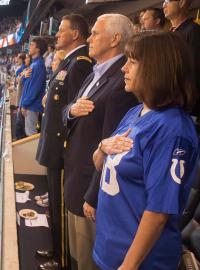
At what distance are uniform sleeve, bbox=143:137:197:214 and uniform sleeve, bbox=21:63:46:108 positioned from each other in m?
A: 3.57

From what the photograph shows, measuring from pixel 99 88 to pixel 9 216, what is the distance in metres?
0.77

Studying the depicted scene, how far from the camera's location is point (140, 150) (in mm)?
1199

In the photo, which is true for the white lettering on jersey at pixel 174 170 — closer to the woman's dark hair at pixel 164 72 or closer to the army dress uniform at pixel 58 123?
the woman's dark hair at pixel 164 72

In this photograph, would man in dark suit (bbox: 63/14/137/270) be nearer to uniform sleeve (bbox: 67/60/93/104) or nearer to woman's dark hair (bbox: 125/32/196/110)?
uniform sleeve (bbox: 67/60/93/104)

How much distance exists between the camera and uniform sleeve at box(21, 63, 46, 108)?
181 inches

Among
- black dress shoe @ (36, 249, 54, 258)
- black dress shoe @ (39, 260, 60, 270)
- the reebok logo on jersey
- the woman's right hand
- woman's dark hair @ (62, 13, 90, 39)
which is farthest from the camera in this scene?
woman's dark hair @ (62, 13, 90, 39)

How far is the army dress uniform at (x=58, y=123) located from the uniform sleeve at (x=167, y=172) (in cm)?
110

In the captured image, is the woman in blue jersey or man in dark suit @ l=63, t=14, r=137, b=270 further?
man in dark suit @ l=63, t=14, r=137, b=270

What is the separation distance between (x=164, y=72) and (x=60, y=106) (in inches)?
46.7

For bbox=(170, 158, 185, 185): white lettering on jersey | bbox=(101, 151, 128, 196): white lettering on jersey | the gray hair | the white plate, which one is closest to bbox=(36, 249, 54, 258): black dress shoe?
the white plate

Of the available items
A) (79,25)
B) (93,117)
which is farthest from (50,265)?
(79,25)

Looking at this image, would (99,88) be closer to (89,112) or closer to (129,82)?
(89,112)

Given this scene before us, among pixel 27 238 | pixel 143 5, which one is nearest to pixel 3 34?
pixel 143 5

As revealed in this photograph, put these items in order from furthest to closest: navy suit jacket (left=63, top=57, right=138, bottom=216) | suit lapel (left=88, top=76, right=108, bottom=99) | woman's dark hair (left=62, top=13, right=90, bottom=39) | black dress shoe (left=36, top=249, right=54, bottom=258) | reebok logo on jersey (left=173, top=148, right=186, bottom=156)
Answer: woman's dark hair (left=62, top=13, right=90, bottom=39) < black dress shoe (left=36, top=249, right=54, bottom=258) < suit lapel (left=88, top=76, right=108, bottom=99) < navy suit jacket (left=63, top=57, right=138, bottom=216) < reebok logo on jersey (left=173, top=148, right=186, bottom=156)
